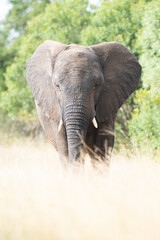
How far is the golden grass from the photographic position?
14.4ft

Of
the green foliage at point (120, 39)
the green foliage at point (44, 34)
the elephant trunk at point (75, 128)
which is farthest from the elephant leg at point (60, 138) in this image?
the green foliage at point (44, 34)

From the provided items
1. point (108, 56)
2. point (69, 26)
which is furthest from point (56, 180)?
point (69, 26)

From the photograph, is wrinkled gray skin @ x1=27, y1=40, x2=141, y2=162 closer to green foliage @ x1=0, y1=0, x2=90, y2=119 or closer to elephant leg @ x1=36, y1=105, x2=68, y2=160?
elephant leg @ x1=36, y1=105, x2=68, y2=160

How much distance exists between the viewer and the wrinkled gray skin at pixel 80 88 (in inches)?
273

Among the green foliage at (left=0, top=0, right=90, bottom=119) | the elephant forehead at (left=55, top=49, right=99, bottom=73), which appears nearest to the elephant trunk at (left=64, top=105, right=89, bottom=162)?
the elephant forehead at (left=55, top=49, right=99, bottom=73)

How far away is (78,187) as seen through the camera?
582 cm

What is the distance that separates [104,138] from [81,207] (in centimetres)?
299

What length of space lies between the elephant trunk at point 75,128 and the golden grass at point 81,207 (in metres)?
0.46

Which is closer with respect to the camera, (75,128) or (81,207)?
(81,207)

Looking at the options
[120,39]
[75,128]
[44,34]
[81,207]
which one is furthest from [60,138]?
[44,34]

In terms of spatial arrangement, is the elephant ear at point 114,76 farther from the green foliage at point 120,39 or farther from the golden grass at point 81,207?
the green foliage at point 120,39

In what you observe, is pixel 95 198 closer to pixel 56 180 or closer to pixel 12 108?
pixel 56 180

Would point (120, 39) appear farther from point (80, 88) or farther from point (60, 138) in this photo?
point (80, 88)

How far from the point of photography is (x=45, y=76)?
789cm
